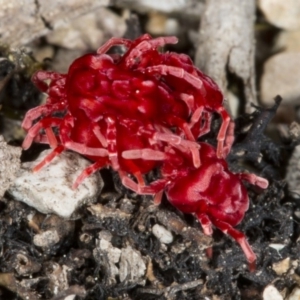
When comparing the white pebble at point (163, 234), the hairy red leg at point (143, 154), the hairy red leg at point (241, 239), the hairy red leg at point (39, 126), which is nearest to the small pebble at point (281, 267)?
the hairy red leg at point (241, 239)

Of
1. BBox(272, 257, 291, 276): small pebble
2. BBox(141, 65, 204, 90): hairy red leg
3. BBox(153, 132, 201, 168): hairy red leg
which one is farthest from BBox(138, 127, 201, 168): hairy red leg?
BBox(272, 257, 291, 276): small pebble

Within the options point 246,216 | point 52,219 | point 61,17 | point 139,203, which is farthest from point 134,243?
point 61,17

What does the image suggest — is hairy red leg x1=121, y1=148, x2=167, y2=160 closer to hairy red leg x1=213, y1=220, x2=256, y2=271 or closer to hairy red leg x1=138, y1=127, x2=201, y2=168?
hairy red leg x1=138, y1=127, x2=201, y2=168

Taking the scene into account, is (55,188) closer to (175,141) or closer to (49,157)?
(49,157)

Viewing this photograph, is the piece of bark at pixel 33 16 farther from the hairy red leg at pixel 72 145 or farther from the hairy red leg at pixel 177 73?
the hairy red leg at pixel 177 73

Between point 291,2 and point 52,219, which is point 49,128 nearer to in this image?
point 52,219

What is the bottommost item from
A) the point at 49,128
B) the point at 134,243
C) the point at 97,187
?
the point at 134,243
